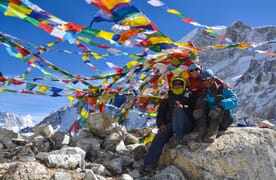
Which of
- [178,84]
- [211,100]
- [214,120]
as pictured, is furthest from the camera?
[178,84]

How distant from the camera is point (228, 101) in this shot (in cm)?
625

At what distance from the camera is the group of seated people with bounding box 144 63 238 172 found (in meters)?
6.33

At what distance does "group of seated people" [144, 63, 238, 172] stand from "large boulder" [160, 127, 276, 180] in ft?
0.66

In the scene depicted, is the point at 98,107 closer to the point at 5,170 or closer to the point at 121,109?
the point at 121,109

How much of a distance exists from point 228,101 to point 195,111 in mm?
591

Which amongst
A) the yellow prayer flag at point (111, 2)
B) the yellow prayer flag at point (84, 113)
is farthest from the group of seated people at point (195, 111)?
the yellow prayer flag at point (84, 113)

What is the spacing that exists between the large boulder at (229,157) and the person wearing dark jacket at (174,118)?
0.79 feet

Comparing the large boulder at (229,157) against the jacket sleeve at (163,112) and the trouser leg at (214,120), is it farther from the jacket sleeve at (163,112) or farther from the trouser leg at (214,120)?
the jacket sleeve at (163,112)

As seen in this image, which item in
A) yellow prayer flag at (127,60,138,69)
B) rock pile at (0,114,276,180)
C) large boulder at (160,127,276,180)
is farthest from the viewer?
yellow prayer flag at (127,60,138,69)

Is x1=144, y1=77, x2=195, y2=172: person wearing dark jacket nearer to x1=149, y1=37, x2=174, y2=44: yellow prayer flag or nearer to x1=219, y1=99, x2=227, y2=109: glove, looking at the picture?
x1=219, y1=99, x2=227, y2=109: glove

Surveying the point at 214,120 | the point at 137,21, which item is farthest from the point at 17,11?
the point at 214,120

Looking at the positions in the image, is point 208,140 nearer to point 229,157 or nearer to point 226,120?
point 229,157

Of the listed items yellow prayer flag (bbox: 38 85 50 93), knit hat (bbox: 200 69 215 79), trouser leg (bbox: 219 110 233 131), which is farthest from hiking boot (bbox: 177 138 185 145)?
yellow prayer flag (bbox: 38 85 50 93)

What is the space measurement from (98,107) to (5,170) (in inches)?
160
